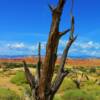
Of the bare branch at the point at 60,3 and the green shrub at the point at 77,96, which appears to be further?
the green shrub at the point at 77,96

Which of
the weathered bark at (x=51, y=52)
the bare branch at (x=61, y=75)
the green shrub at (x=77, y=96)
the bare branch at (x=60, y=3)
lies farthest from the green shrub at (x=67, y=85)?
the bare branch at (x=60, y=3)

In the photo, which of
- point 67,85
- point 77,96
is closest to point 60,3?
point 77,96

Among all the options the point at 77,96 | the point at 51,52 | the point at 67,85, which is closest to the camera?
the point at 51,52

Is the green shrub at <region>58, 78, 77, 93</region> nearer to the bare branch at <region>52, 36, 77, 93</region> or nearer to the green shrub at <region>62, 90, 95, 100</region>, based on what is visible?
the green shrub at <region>62, 90, 95, 100</region>

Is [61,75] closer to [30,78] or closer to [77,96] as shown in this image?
[30,78]

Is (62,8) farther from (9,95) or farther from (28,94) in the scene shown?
(9,95)

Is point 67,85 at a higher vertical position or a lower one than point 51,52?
lower

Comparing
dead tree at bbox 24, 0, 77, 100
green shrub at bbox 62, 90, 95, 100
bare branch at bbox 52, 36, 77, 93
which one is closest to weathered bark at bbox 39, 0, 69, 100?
dead tree at bbox 24, 0, 77, 100

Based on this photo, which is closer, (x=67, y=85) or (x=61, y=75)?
(x=61, y=75)

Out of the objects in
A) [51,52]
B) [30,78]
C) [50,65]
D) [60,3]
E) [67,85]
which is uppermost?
[60,3]

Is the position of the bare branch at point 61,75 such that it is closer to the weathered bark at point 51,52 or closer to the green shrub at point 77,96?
the weathered bark at point 51,52

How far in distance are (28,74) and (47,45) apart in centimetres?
98

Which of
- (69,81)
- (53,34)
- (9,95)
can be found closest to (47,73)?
(53,34)

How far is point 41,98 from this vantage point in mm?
9836
